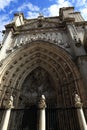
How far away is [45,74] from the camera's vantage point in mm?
8680

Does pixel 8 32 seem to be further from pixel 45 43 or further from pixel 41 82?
pixel 41 82

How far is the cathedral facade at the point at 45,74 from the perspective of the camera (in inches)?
241

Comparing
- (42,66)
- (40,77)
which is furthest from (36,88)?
(42,66)

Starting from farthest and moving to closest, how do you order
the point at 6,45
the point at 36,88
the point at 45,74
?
the point at 6,45 → the point at 45,74 → the point at 36,88

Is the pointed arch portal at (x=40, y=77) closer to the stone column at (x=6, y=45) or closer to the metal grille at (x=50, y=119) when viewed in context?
the metal grille at (x=50, y=119)

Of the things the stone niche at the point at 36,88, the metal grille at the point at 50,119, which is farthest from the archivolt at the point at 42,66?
the metal grille at the point at 50,119

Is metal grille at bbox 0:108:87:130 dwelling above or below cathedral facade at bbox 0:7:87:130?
below

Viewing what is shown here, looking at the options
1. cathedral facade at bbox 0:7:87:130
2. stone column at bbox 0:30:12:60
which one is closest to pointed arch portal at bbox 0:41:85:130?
cathedral facade at bbox 0:7:87:130

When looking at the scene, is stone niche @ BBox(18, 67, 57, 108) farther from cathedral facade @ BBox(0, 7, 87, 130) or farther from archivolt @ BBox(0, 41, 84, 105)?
archivolt @ BBox(0, 41, 84, 105)

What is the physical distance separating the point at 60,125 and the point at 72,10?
10.8m

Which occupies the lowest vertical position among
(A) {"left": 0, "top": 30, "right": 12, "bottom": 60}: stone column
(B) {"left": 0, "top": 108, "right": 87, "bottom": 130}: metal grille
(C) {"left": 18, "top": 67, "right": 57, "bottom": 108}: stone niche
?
(B) {"left": 0, "top": 108, "right": 87, "bottom": 130}: metal grille

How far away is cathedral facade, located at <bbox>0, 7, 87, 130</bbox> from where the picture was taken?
6109 millimetres

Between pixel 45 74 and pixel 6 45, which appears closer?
pixel 45 74

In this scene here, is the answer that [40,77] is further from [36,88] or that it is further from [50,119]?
[50,119]
